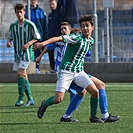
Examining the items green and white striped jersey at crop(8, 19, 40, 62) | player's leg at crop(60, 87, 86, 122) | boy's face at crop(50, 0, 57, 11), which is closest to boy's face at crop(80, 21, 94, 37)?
player's leg at crop(60, 87, 86, 122)

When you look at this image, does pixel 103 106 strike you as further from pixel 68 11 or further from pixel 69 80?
pixel 68 11

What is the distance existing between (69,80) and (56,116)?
1.04 m

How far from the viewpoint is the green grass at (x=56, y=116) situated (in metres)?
8.25

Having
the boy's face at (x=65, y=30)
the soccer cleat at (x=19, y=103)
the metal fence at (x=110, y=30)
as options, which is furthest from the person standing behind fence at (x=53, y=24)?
the boy's face at (x=65, y=30)

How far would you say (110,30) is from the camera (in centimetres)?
1786

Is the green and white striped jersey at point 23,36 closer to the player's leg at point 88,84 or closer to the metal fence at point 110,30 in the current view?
the player's leg at point 88,84

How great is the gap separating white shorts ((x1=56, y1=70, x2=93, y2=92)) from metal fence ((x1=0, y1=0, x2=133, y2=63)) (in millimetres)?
8672

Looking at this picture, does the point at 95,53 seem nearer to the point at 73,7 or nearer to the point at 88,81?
the point at 73,7

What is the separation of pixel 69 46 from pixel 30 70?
877 cm

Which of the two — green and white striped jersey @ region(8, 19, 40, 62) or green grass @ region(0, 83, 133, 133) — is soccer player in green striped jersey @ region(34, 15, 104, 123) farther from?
green and white striped jersey @ region(8, 19, 40, 62)

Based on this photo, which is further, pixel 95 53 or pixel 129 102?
pixel 95 53

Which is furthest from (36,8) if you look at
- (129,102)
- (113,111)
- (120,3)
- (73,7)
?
(113,111)

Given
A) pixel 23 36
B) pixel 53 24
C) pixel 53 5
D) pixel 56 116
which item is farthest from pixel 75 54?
pixel 53 24

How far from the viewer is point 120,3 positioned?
18359 millimetres
